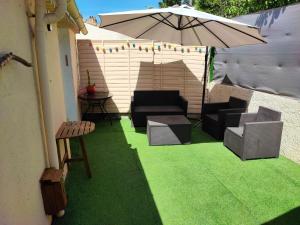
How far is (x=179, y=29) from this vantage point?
4.50 metres

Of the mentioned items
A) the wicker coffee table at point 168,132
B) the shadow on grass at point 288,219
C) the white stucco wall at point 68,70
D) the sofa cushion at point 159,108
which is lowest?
the shadow on grass at point 288,219

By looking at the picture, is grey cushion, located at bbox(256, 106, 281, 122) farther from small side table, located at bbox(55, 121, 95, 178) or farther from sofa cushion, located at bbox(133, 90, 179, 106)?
small side table, located at bbox(55, 121, 95, 178)

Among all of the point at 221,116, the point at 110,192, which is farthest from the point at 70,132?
the point at 221,116

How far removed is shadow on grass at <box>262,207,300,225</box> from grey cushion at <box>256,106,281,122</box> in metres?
A: 1.78

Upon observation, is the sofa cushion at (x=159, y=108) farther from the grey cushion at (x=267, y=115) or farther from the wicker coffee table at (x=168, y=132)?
the grey cushion at (x=267, y=115)

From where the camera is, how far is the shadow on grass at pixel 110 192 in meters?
2.52

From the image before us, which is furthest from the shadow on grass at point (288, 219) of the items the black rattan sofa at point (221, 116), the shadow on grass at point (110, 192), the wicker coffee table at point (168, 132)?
the wicker coffee table at point (168, 132)

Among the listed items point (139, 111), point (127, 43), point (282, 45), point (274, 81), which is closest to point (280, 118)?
point (274, 81)

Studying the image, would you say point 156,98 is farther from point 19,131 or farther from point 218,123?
point 19,131

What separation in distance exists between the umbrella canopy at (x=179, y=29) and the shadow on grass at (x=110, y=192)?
2219mm

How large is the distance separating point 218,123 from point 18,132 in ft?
12.8

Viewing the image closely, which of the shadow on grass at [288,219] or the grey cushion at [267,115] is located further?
the grey cushion at [267,115]

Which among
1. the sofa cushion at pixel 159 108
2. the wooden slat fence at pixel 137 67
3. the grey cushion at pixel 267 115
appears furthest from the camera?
the wooden slat fence at pixel 137 67

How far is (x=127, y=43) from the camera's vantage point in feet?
19.9
